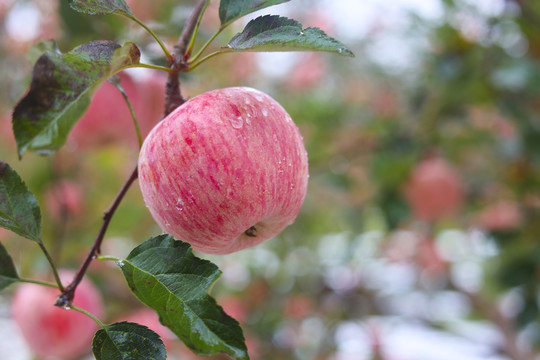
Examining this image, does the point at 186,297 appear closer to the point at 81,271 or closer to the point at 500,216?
the point at 81,271

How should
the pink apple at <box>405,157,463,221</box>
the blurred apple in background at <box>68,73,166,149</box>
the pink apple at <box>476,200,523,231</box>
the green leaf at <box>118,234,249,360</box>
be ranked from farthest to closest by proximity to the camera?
the pink apple at <box>476,200,523,231</box>, the pink apple at <box>405,157,463,221</box>, the blurred apple in background at <box>68,73,166,149</box>, the green leaf at <box>118,234,249,360</box>

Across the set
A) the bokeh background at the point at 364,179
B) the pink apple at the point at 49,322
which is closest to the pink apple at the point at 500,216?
the bokeh background at the point at 364,179

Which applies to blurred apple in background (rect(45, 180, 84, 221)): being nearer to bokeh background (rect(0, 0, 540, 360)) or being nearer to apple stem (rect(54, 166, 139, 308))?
bokeh background (rect(0, 0, 540, 360))

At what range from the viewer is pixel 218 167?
44cm

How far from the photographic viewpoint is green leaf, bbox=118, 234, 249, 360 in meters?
0.40

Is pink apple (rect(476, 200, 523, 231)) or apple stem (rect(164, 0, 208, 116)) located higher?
pink apple (rect(476, 200, 523, 231))

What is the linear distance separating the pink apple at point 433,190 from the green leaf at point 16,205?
1064 mm

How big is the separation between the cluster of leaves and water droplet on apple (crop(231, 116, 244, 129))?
0.20 ft

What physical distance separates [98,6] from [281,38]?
16 cm

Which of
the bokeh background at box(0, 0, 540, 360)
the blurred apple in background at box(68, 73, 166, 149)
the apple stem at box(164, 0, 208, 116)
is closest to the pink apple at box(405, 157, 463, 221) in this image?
the bokeh background at box(0, 0, 540, 360)

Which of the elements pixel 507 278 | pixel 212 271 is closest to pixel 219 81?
pixel 507 278

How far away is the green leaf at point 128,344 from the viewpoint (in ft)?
1.35

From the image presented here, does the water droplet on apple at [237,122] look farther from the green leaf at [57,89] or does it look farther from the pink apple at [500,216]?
the pink apple at [500,216]

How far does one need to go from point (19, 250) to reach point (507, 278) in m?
1.32
